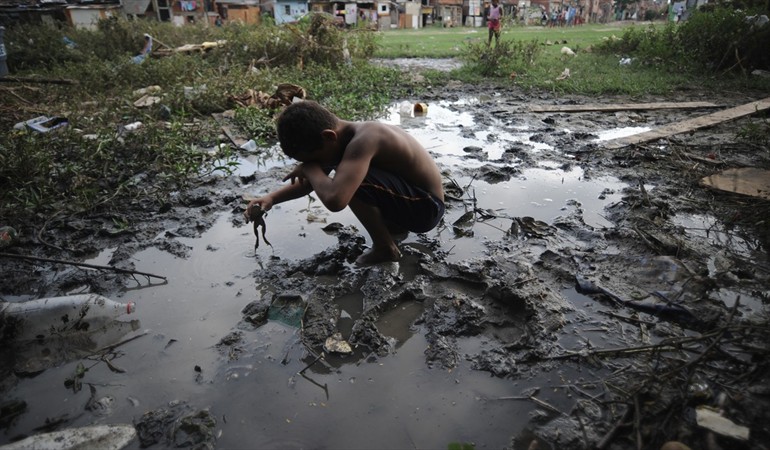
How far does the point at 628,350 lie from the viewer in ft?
5.62

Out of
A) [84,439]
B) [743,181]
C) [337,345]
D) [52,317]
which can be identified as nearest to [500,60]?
[743,181]

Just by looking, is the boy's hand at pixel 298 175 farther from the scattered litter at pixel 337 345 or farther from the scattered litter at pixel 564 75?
the scattered litter at pixel 564 75

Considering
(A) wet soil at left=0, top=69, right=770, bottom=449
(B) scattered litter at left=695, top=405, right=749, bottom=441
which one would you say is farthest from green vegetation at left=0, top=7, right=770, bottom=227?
(B) scattered litter at left=695, top=405, right=749, bottom=441

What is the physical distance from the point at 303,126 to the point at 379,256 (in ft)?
2.95

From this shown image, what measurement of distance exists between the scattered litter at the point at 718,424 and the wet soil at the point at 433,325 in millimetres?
13

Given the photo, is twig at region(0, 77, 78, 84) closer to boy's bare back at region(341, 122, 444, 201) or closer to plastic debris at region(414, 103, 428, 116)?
plastic debris at region(414, 103, 428, 116)

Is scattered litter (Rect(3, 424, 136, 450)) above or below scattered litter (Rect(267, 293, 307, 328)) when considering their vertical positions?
below

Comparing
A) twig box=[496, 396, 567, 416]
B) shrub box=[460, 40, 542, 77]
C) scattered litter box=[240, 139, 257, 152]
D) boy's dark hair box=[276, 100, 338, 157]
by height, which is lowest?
twig box=[496, 396, 567, 416]

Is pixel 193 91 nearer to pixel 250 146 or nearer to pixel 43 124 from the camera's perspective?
pixel 43 124

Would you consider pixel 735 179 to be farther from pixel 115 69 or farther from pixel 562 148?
pixel 115 69

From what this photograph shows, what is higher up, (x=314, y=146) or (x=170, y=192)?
(x=314, y=146)

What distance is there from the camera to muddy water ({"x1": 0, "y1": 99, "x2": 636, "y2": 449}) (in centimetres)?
155

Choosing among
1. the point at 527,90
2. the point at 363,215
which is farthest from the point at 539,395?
the point at 527,90

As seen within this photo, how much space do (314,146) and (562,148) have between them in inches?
131
